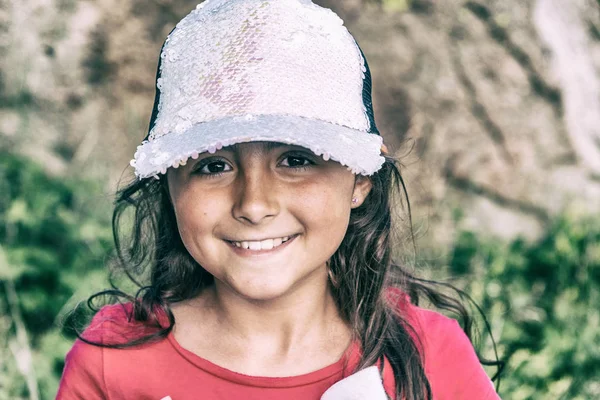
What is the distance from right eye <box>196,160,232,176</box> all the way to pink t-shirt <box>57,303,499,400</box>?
45cm

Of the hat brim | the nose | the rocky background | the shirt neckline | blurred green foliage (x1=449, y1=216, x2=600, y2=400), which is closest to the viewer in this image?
the hat brim

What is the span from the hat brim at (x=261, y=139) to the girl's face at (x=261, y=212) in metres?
0.11

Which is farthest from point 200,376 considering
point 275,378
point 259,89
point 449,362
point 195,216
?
point 259,89

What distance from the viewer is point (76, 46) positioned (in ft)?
13.1

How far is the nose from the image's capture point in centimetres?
173

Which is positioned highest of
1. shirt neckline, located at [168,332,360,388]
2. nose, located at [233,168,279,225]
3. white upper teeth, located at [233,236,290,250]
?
nose, located at [233,168,279,225]

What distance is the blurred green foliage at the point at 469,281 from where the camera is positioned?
9.59 ft

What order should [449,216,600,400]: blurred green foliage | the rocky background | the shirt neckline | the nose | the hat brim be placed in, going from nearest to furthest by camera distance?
the hat brim < the nose < the shirt neckline < [449,216,600,400]: blurred green foliage < the rocky background

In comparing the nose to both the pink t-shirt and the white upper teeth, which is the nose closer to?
the white upper teeth

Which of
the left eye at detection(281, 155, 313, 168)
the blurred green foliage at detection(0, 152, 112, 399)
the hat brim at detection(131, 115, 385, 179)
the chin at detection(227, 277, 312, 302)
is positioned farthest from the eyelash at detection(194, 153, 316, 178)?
the blurred green foliage at detection(0, 152, 112, 399)

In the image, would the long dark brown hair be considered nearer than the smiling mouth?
No

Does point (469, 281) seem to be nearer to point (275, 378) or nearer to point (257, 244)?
point (275, 378)

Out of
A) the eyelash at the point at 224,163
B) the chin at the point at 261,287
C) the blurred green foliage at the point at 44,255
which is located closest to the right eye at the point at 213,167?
the eyelash at the point at 224,163

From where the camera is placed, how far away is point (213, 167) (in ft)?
5.94
